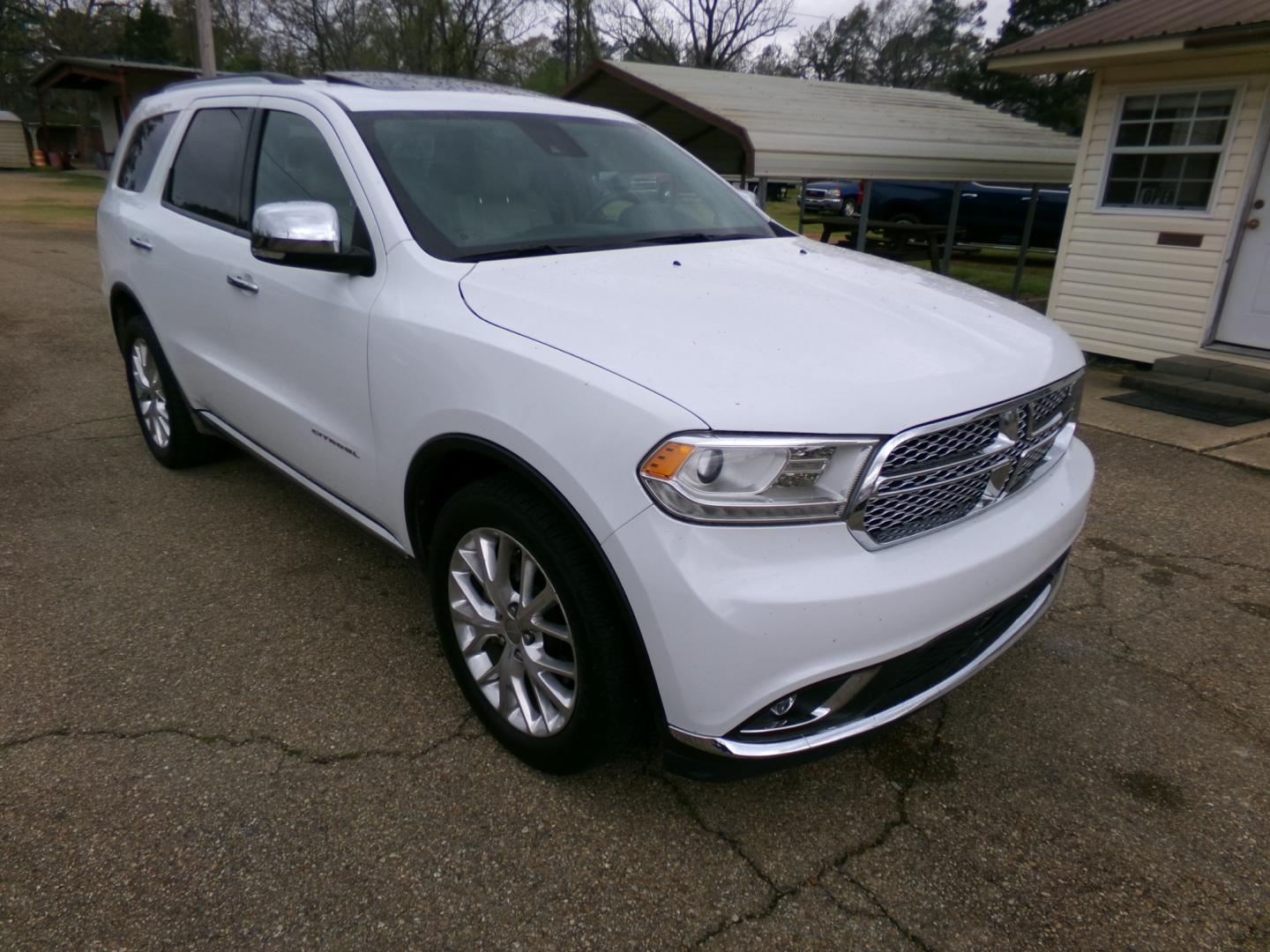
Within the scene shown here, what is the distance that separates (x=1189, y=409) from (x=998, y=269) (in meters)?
10.6

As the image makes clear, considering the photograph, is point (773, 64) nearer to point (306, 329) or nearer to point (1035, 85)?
point (1035, 85)

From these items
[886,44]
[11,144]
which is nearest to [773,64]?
[886,44]

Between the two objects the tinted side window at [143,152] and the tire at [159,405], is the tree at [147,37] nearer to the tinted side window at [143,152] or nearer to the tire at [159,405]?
the tinted side window at [143,152]

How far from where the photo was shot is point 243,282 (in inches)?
128

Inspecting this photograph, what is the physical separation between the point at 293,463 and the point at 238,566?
636 mm

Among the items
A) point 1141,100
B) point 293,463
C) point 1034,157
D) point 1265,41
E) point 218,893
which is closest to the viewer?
point 218,893

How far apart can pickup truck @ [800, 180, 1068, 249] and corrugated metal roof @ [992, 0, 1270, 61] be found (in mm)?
7524

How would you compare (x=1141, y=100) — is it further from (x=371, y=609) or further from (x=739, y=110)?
(x=371, y=609)

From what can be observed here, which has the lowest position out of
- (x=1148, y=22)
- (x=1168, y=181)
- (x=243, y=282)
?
(x=243, y=282)

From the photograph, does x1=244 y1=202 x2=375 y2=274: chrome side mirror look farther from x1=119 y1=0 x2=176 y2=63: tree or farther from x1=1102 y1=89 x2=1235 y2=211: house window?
x1=119 y1=0 x2=176 y2=63: tree

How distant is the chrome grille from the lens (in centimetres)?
193

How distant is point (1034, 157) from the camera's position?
1057 cm

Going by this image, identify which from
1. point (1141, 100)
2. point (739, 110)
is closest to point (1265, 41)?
point (1141, 100)

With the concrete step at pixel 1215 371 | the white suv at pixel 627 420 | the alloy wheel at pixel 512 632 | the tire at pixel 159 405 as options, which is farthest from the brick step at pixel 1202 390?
the tire at pixel 159 405
